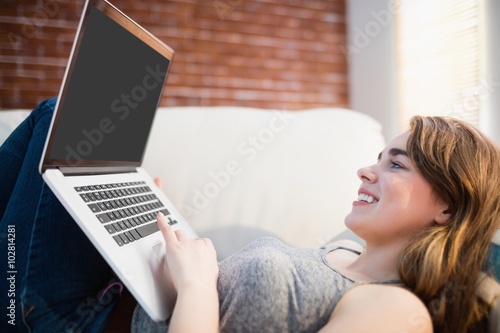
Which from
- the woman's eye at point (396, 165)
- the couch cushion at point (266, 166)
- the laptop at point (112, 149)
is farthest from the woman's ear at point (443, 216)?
the laptop at point (112, 149)

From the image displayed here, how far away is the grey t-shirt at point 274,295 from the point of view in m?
0.73

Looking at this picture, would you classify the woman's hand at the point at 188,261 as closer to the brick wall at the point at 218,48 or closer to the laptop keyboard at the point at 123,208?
the laptop keyboard at the point at 123,208

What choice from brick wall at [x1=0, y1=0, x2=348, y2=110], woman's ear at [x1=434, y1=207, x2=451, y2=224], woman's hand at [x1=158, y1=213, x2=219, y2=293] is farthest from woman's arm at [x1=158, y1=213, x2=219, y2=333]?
brick wall at [x1=0, y1=0, x2=348, y2=110]

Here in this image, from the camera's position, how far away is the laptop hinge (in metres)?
0.78

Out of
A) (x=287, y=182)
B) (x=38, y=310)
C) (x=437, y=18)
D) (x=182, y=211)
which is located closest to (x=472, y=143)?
(x=287, y=182)

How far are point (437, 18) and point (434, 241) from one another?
1.84m

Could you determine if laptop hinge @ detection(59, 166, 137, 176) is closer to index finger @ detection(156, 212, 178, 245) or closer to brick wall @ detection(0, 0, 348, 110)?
index finger @ detection(156, 212, 178, 245)

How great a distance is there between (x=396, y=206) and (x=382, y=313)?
0.27 metres

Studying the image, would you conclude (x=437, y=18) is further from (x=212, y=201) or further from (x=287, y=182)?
(x=212, y=201)

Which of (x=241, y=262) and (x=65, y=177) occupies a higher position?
(x=65, y=177)

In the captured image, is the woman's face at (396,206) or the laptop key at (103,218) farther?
the woman's face at (396,206)

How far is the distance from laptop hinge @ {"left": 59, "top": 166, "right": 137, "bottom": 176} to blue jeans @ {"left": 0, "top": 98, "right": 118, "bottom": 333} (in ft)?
0.26

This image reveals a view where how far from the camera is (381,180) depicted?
0.87 meters

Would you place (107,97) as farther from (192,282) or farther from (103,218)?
(192,282)
